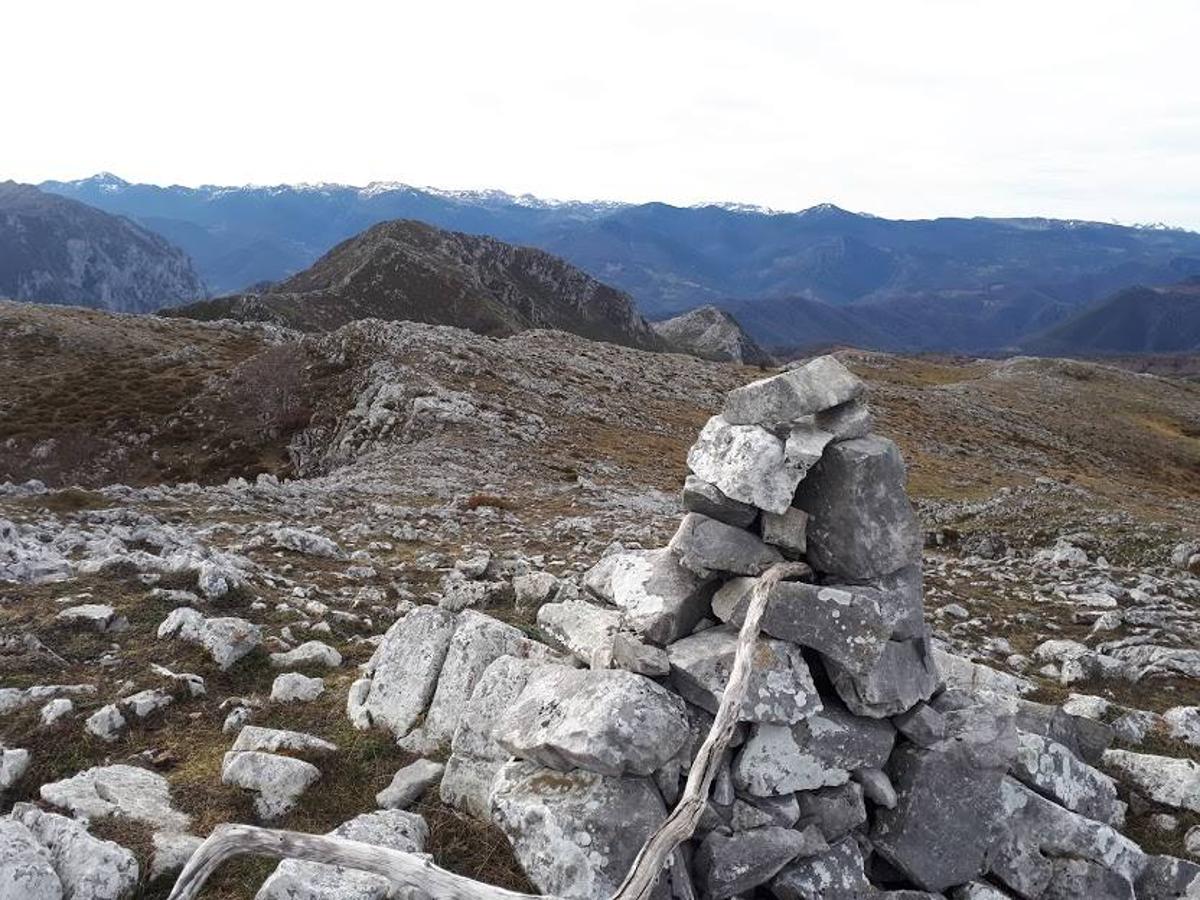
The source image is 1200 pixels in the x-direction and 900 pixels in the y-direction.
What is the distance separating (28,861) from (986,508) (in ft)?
105

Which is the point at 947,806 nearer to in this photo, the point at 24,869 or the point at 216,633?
the point at 24,869

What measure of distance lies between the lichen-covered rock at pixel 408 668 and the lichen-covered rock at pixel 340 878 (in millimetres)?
Answer: 2315

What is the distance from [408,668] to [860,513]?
6.48m

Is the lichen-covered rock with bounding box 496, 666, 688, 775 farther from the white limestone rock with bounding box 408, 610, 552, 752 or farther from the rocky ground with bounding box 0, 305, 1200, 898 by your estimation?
the white limestone rock with bounding box 408, 610, 552, 752

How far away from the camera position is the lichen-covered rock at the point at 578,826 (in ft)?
24.5

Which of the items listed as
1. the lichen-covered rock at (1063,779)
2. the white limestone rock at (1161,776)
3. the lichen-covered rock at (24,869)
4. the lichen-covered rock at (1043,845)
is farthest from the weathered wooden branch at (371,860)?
the white limestone rock at (1161,776)

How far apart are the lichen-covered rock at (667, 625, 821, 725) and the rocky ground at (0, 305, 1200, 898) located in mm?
2696

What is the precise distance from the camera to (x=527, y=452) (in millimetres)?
39875

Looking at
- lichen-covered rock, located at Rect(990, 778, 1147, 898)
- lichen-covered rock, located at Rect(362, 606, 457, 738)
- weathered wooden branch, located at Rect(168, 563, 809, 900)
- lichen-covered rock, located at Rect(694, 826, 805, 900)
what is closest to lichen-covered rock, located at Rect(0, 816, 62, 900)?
weathered wooden branch, located at Rect(168, 563, 809, 900)

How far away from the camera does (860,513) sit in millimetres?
9148

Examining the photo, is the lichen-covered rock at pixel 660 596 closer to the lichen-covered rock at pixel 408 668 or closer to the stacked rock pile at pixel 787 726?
the stacked rock pile at pixel 787 726

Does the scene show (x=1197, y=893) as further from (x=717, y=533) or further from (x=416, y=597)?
(x=416, y=597)

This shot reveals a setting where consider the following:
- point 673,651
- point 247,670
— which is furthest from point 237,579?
point 673,651

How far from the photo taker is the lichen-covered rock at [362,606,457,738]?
1027cm
